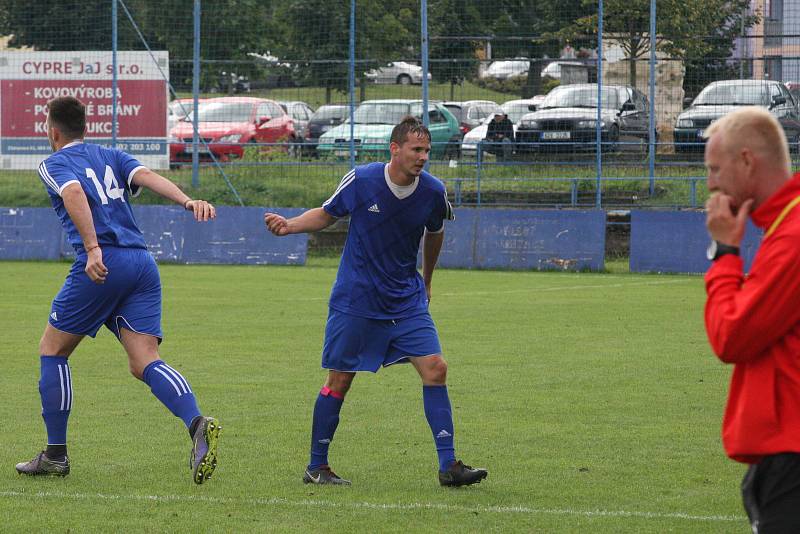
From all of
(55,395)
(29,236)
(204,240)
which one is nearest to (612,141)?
(204,240)

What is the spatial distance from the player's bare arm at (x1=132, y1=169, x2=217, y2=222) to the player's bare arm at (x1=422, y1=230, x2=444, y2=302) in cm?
134

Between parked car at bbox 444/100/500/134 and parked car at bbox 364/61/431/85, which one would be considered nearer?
parked car at bbox 364/61/431/85

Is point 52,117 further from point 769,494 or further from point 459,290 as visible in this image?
point 459,290

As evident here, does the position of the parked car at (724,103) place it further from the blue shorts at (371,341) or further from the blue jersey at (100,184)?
the blue jersey at (100,184)

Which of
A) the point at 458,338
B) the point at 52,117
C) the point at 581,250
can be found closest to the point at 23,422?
the point at 52,117

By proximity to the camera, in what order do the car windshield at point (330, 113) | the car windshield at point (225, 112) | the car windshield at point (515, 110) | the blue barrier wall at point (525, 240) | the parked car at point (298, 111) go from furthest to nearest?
the parked car at point (298, 111) < the car windshield at point (225, 112) < the car windshield at point (330, 113) < the car windshield at point (515, 110) < the blue barrier wall at point (525, 240)

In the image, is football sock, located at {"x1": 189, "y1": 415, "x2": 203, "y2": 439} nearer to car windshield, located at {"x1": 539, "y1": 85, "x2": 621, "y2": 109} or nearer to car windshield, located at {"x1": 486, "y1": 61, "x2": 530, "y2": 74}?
car windshield, located at {"x1": 539, "y1": 85, "x2": 621, "y2": 109}

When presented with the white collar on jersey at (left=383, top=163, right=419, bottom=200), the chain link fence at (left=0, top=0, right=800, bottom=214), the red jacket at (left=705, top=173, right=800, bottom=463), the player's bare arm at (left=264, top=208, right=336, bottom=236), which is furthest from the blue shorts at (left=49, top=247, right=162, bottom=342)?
the chain link fence at (left=0, top=0, right=800, bottom=214)

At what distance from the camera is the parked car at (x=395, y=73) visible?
25.1 m

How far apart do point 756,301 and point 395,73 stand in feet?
73.2

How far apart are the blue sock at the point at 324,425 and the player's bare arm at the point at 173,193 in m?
1.22

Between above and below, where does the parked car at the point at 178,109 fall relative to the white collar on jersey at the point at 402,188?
above

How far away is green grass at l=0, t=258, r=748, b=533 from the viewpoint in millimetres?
6305

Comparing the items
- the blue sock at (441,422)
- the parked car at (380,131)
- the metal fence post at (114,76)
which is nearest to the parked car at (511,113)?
the parked car at (380,131)
